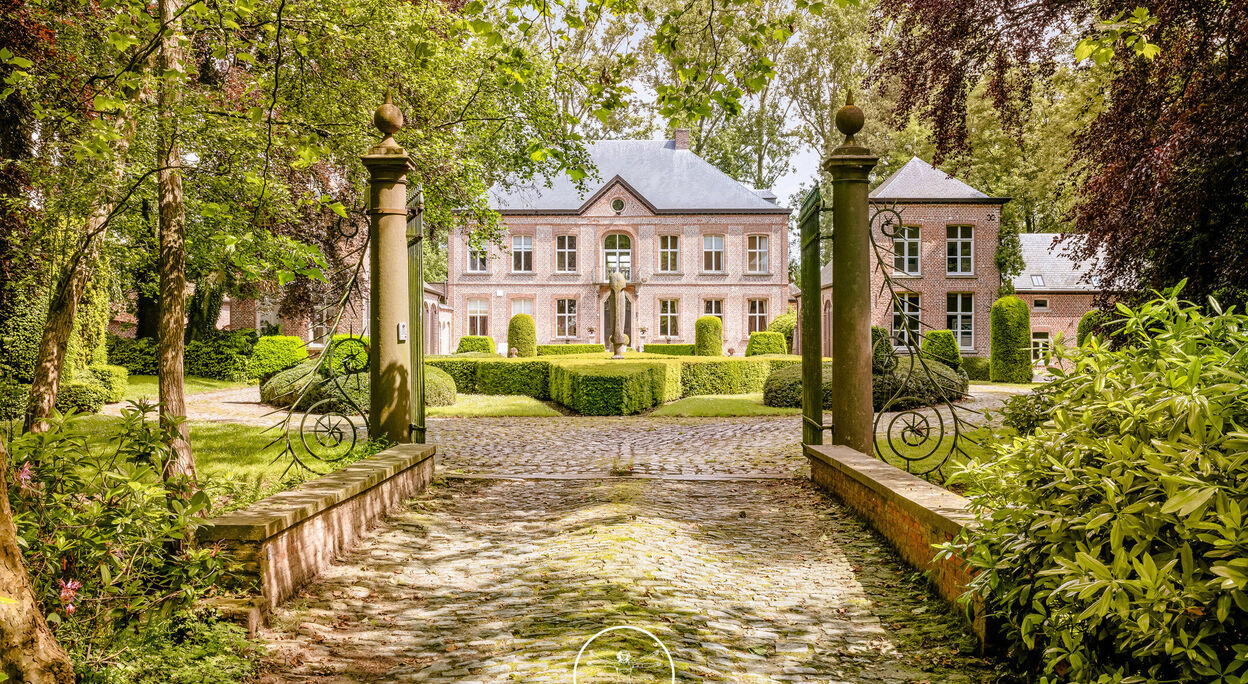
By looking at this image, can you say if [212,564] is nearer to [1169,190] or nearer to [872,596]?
[872,596]

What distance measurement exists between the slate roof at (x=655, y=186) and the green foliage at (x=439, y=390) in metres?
15.7

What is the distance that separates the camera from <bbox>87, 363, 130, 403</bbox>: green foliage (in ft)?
45.8

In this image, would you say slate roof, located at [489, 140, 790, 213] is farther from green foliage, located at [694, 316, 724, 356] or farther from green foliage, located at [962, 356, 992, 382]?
green foliage, located at [962, 356, 992, 382]

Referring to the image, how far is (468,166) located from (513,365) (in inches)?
310

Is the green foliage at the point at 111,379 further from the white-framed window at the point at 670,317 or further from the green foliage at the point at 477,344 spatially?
the white-framed window at the point at 670,317

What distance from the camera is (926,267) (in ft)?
91.9

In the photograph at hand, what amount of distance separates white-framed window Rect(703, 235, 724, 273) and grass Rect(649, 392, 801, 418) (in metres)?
15.2

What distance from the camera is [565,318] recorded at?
104ft

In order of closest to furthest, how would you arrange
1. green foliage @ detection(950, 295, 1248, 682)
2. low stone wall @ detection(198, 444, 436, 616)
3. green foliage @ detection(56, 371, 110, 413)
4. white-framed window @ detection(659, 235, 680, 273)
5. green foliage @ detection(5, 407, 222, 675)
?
green foliage @ detection(950, 295, 1248, 682) → green foliage @ detection(5, 407, 222, 675) → low stone wall @ detection(198, 444, 436, 616) → green foliage @ detection(56, 371, 110, 413) → white-framed window @ detection(659, 235, 680, 273)

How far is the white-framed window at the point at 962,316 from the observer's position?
28000 millimetres

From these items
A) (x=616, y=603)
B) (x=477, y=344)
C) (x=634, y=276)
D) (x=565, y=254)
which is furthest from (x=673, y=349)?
(x=616, y=603)

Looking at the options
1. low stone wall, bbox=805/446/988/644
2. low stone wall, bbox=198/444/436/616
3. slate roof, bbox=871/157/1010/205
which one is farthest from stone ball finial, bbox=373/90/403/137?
slate roof, bbox=871/157/1010/205

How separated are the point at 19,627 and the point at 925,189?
96.6 feet

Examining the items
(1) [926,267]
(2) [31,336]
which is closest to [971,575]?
(2) [31,336]
